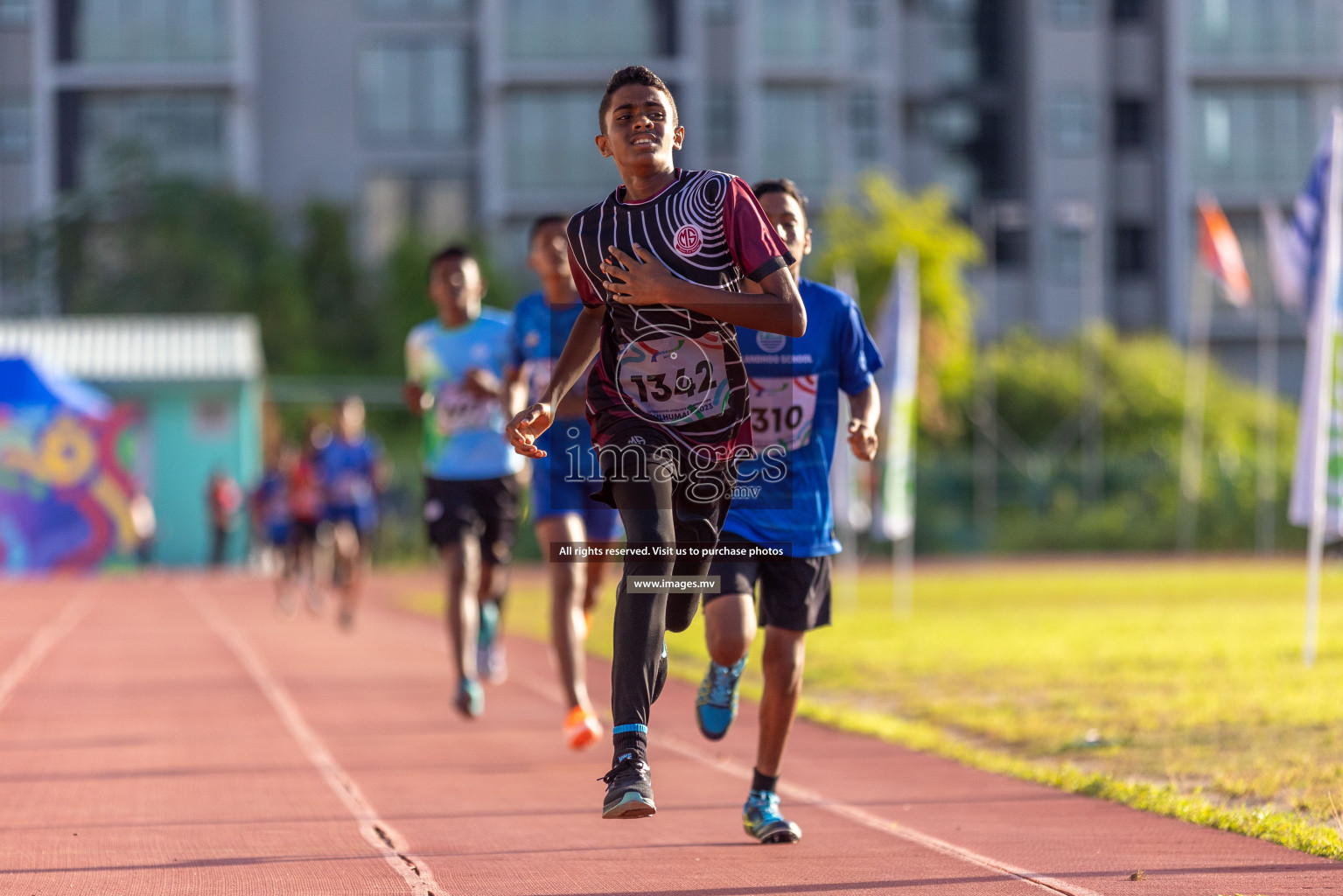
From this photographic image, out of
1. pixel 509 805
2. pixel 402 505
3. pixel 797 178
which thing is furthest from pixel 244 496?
pixel 509 805

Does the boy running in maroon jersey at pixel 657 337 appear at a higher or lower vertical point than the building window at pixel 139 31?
lower

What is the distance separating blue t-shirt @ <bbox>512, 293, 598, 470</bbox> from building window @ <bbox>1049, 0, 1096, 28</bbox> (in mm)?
42866

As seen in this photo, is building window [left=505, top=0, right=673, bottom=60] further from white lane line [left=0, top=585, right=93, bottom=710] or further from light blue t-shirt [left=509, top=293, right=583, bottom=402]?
light blue t-shirt [left=509, top=293, right=583, bottom=402]

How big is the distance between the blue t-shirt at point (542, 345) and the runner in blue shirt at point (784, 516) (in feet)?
6.89

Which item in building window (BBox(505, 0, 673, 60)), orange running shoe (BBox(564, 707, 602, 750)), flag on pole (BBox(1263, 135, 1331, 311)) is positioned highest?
building window (BBox(505, 0, 673, 60))

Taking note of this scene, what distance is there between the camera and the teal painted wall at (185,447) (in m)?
33.0

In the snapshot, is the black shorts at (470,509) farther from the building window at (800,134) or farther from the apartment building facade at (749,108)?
the building window at (800,134)

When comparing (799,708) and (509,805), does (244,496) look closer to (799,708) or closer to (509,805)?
(799,708)

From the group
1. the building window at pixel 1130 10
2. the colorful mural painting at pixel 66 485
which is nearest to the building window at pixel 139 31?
the colorful mural painting at pixel 66 485

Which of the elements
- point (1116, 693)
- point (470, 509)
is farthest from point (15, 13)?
point (1116, 693)

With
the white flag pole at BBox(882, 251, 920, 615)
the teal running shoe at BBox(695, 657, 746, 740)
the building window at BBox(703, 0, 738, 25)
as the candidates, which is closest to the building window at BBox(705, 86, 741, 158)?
the building window at BBox(703, 0, 738, 25)

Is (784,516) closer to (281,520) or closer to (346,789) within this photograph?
(346,789)

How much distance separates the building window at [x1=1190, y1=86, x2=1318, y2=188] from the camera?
1933 inches

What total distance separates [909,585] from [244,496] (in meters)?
12.7
